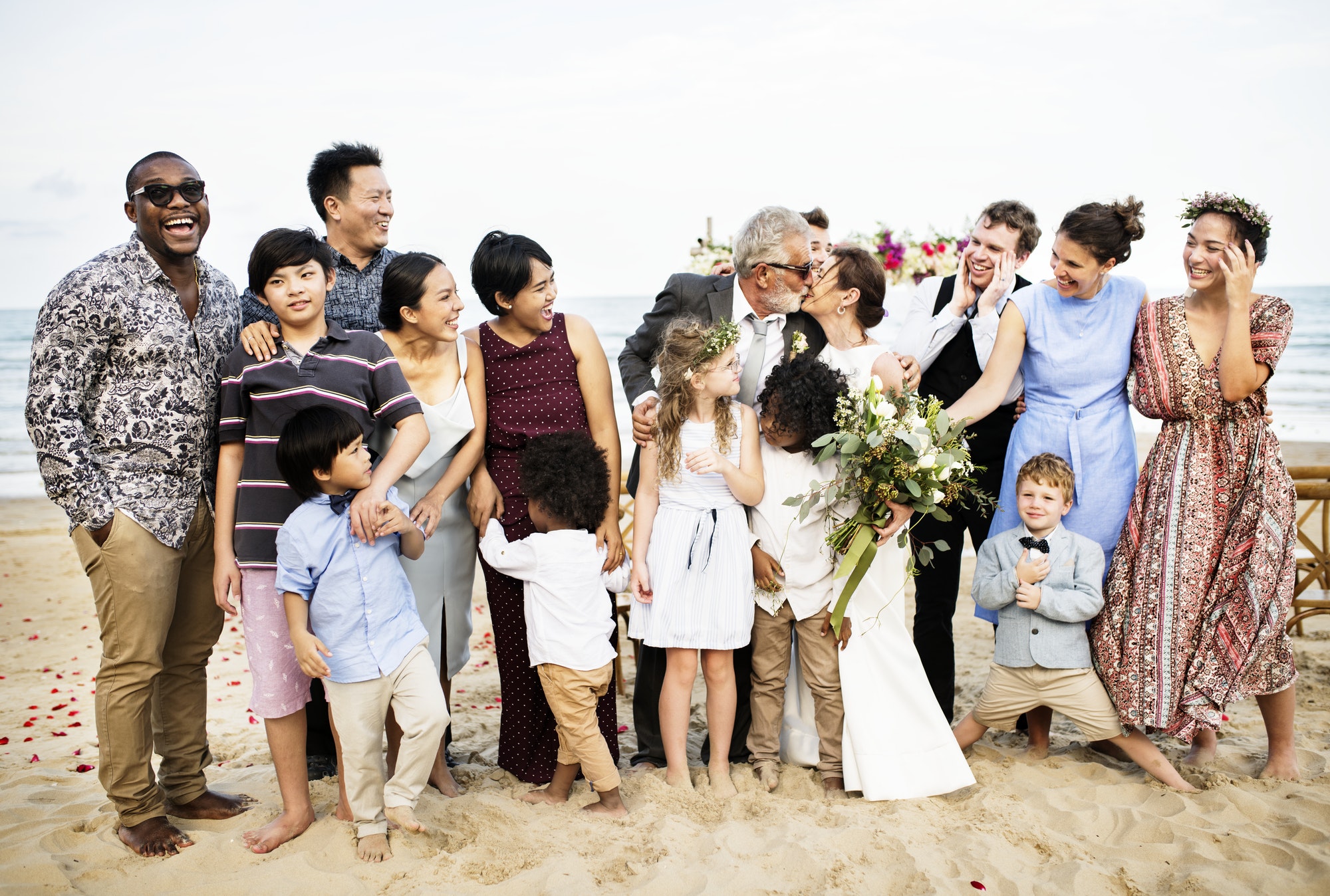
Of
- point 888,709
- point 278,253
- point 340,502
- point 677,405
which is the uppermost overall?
point 278,253

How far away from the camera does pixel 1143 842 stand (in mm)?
3621

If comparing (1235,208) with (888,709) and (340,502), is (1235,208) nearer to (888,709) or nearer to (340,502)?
(888,709)

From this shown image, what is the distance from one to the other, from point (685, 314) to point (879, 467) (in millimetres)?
1267

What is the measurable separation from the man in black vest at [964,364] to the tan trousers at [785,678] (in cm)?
74

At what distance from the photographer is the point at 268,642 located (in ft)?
11.7

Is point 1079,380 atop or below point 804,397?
atop

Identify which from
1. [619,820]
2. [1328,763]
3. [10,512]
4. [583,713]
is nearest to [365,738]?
[583,713]

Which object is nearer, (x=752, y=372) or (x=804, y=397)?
(x=804, y=397)

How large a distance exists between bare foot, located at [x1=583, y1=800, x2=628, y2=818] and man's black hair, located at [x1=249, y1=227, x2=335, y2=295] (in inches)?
101

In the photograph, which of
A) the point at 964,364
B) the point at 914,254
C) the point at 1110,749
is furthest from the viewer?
the point at 914,254

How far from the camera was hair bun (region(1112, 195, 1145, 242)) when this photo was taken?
13.3 feet

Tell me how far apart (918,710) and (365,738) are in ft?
7.84

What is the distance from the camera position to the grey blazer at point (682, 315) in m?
4.41

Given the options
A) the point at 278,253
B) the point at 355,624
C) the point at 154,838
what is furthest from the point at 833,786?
the point at 278,253
